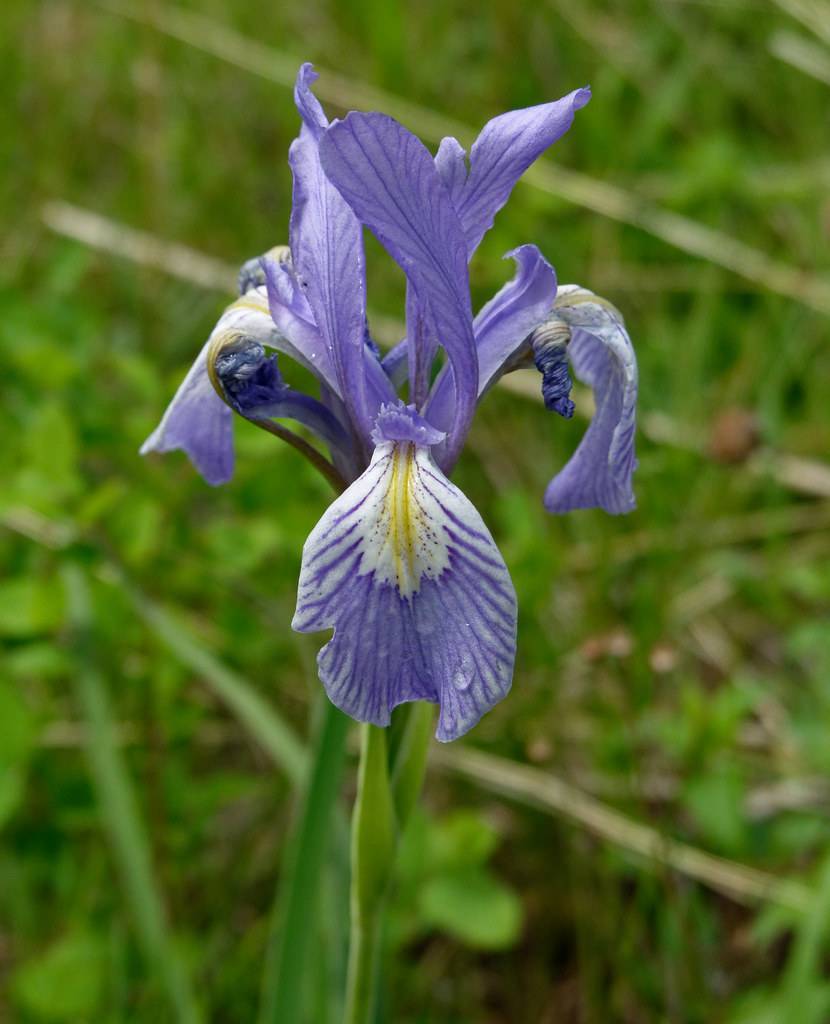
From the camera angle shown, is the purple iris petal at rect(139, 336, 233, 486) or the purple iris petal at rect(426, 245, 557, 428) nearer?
the purple iris petal at rect(426, 245, 557, 428)

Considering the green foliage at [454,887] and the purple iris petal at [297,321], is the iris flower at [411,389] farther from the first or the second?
the green foliage at [454,887]

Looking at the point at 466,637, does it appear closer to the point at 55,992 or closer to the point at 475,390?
the point at 475,390

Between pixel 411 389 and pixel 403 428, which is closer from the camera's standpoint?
pixel 403 428

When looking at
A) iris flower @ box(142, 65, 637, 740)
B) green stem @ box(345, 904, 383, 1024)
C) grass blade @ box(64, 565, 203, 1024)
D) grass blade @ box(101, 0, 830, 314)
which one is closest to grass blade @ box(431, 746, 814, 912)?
grass blade @ box(64, 565, 203, 1024)

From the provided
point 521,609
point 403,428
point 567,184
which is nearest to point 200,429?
point 403,428

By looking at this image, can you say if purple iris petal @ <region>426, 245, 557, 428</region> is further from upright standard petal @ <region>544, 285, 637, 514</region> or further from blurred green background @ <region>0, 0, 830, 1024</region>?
blurred green background @ <region>0, 0, 830, 1024</region>

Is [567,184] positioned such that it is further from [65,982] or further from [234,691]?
[65,982]

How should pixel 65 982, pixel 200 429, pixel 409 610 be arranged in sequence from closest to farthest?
pixel 409 610 → pixel 200 429 → pixel 65 982
